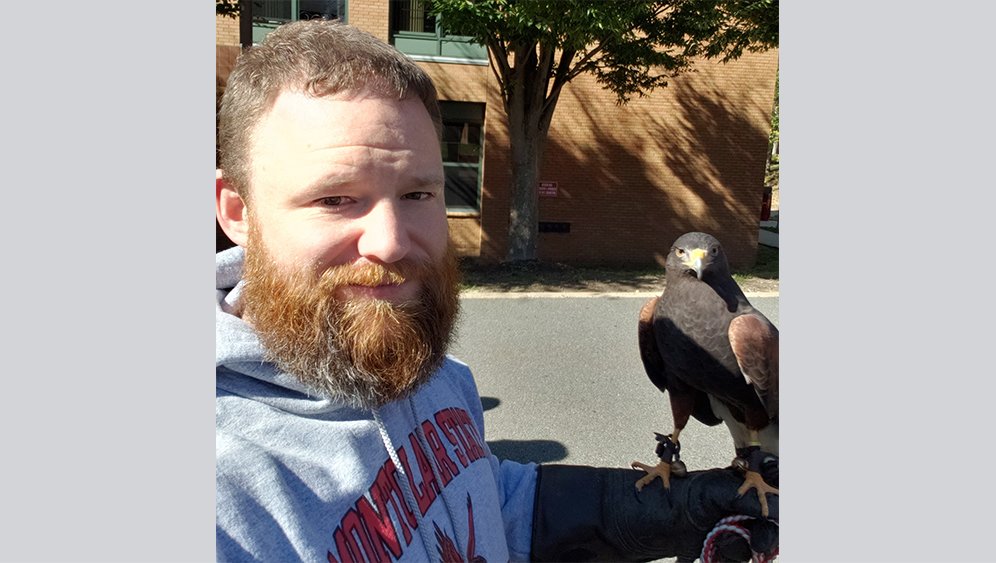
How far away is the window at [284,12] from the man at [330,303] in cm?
22

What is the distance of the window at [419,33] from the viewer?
1.97 meters

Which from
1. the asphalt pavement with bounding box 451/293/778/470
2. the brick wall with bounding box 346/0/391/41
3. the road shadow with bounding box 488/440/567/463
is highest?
the brick wall with bounding box 346/0/391/41

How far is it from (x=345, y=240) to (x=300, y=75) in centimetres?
20

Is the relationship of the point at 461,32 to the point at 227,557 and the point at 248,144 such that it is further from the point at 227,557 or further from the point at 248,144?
the point at 227,557

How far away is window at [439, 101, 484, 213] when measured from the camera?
5398 millimetres

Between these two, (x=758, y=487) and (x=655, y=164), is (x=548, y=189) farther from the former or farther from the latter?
(x=758, y=487)

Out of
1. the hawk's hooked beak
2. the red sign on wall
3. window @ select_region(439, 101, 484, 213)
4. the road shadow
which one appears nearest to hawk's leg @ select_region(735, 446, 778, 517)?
the hawk's hooked beak

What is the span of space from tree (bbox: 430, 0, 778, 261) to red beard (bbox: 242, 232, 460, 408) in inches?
45.8

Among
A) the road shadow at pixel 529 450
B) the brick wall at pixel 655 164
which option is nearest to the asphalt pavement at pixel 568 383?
the road shadow at pixel 529 450

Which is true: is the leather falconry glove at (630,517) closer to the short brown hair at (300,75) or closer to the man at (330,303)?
the man at (330,303)

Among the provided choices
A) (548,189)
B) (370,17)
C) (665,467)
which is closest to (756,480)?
(665,467)

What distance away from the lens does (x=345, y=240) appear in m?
0.60

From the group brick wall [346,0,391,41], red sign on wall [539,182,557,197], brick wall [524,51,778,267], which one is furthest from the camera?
red sign on wall [539,182,557,197]

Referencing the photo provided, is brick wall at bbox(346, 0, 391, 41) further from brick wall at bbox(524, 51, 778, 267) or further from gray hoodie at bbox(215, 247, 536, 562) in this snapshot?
brick wall at bbox(524, 51, 778, 267)
